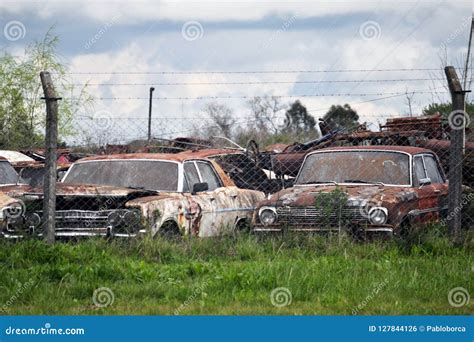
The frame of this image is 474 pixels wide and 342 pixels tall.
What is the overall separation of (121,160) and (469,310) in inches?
228

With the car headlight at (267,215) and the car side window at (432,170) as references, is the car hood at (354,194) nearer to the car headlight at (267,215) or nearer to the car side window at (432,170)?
the car headlight at (267,215)

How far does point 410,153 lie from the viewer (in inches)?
465

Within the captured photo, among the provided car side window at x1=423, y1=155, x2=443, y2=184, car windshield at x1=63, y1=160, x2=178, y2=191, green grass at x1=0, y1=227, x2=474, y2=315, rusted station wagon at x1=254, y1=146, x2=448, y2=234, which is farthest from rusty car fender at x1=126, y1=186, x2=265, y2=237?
car side window at x1=423, y1=155, x2=443, y2=184

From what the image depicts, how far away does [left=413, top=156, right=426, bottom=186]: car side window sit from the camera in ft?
37.7

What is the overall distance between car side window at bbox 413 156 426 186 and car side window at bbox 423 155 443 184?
0.20 metres

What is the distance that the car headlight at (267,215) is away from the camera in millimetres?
10683

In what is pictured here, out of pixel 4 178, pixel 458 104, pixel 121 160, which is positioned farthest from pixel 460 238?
pixel 4 178

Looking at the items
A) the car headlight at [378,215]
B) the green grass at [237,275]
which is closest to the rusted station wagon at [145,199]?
the green grass at [237,275]

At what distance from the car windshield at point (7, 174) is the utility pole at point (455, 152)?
6.78m

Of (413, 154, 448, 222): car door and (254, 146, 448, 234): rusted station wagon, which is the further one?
(413, 154, 448, 222): car door

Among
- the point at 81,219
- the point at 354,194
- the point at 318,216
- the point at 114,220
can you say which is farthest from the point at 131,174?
the point at 354,194

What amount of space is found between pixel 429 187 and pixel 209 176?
Result: 308 cm

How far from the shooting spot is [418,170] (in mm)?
11781

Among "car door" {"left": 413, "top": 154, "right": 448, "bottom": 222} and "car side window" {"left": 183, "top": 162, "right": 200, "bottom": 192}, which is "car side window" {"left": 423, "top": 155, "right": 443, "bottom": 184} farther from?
"car side window" {"left": 183, "top": 162, "right": 200, "bottom": 192}
